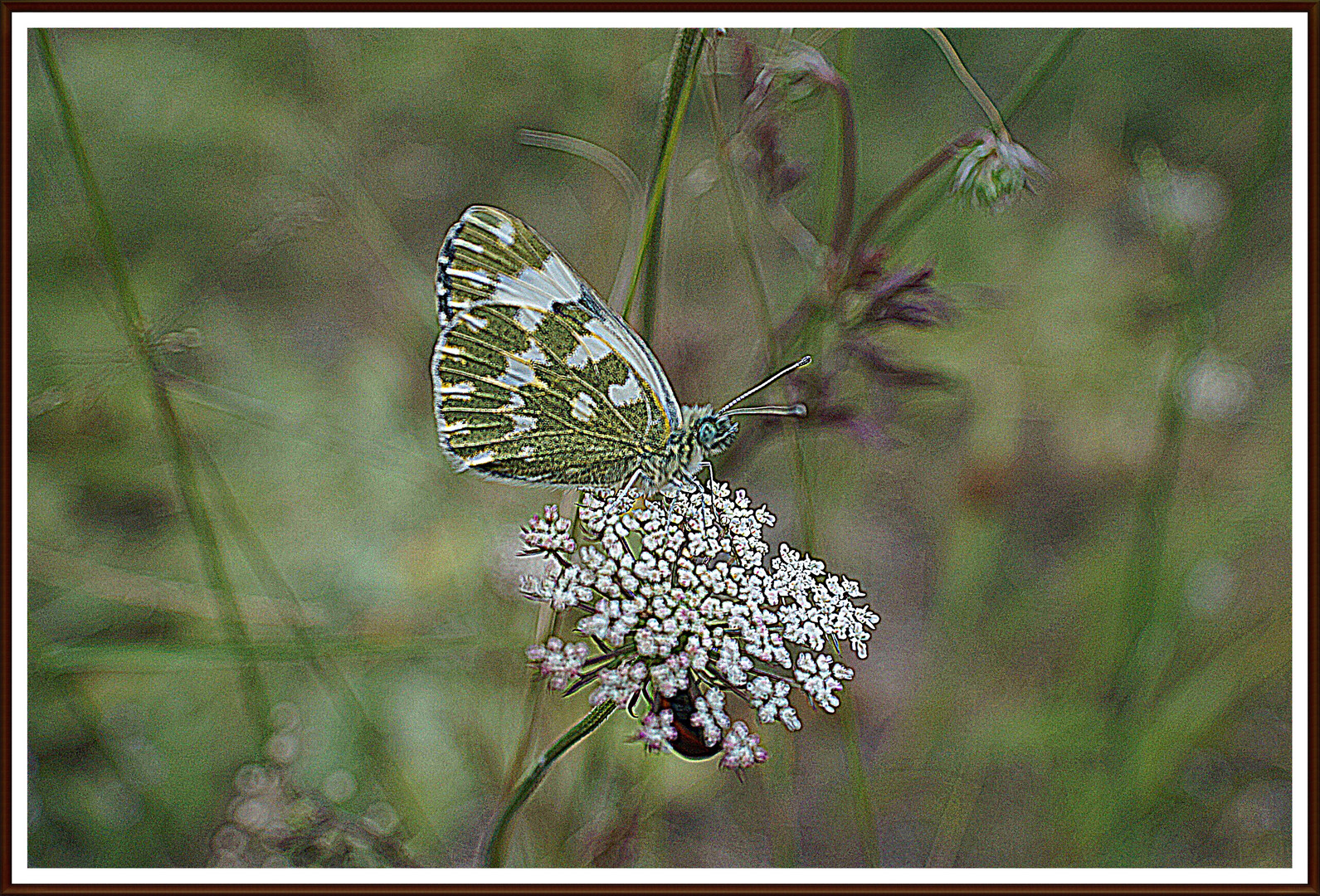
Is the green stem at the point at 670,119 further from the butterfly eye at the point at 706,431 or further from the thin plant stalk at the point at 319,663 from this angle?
the thin plant stalk at the point at 319,663

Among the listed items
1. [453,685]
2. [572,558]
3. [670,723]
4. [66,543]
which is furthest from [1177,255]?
[66,543]

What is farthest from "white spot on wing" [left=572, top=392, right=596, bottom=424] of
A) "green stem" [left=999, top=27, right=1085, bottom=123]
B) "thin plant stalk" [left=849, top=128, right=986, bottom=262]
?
"green stem" [left=999, top=27, right=1085, bottom=123]

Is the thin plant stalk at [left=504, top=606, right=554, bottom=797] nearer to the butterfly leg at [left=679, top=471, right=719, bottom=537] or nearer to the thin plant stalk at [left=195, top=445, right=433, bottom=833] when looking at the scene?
the butterfly leg at [left=679, top=471, right=719, bottom=537]

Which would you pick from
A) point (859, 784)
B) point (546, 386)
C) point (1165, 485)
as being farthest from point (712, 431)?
point (1165, 485)

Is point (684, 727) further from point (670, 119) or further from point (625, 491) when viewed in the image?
point (670, 119)

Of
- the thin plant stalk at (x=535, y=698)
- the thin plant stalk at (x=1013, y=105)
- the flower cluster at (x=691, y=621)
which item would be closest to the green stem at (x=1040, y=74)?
the thin plant stalk at (x=1013, y=105)

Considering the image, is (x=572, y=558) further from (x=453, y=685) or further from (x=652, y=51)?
(x=652, y=51)

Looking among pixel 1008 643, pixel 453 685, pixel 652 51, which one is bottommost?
pixel 453 685
